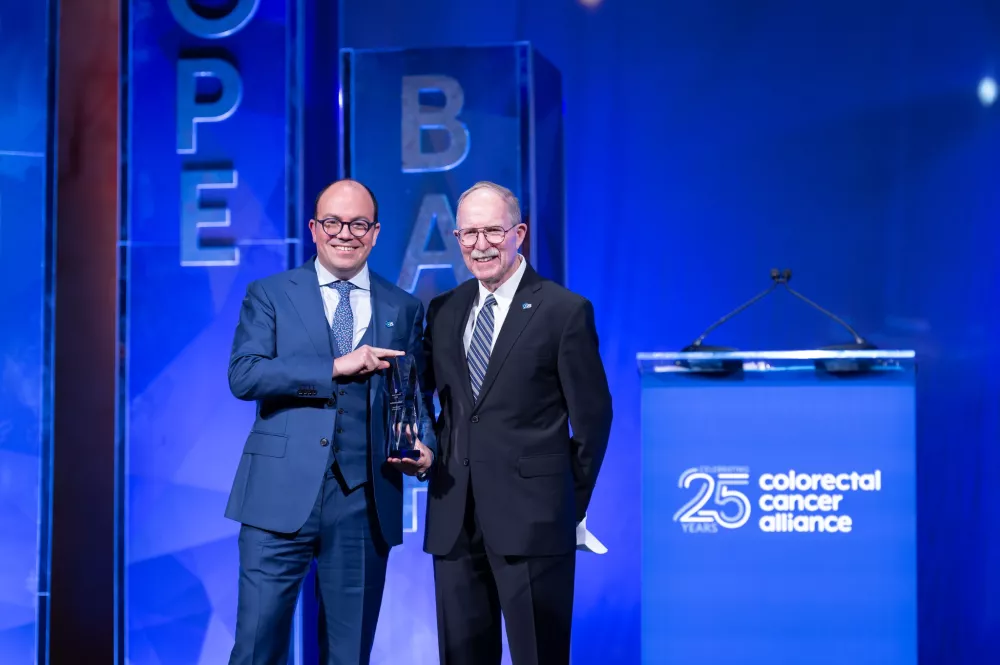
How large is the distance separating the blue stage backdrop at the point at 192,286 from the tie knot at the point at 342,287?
1.05 m

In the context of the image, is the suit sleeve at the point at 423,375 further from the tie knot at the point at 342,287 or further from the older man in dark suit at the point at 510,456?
the tie knot at the point at 342,287

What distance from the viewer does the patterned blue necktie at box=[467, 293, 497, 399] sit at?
2.86m

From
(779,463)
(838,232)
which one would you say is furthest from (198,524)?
(838,232)

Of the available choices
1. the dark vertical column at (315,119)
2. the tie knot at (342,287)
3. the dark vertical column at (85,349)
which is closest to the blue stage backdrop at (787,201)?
the dark vertical column at (315,119)

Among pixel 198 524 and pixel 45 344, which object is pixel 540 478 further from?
pixel 45 344

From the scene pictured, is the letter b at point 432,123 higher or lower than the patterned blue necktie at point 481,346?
higher

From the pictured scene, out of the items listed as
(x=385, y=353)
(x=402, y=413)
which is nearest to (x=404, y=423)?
(x=402, y=413)

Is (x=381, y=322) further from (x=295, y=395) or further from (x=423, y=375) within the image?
(x=295, y=395)

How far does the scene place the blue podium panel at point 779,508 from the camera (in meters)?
3.12

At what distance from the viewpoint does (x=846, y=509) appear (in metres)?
3.14

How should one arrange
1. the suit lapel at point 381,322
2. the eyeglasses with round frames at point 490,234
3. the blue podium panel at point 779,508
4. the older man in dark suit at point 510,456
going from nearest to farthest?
the older man in dark suit at point 510,456, the eyeglasses with round frames at point 490,234, the suit lapel at point 381,322, the blue podium panel at point 779,508

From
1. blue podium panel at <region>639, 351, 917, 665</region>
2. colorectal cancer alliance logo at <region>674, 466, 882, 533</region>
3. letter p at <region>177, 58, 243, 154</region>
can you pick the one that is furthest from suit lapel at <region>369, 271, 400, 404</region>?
letter p at <region>177, 58, 243, 154</region>

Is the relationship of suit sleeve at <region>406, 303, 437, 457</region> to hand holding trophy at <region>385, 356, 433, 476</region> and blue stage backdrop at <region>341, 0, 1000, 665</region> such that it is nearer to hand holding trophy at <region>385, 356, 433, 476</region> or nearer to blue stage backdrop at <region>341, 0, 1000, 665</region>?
hand holding trophy at <region>385, 356, 433, 476</region>

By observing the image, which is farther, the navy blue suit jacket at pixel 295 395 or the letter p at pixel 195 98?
the letter p at pixel 195 98
